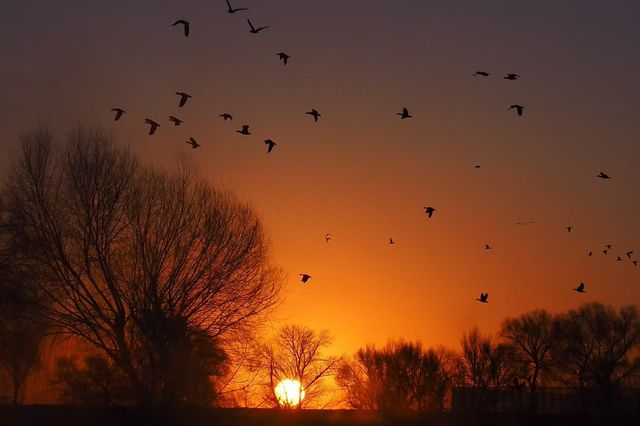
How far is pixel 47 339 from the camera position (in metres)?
34.3

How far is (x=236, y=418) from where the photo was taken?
3597 cm

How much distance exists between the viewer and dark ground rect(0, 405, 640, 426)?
3097cm

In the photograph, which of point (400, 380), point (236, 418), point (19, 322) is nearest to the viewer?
point (19, 322)

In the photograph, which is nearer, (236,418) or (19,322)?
(19,322)

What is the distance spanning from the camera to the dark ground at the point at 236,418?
31.0m

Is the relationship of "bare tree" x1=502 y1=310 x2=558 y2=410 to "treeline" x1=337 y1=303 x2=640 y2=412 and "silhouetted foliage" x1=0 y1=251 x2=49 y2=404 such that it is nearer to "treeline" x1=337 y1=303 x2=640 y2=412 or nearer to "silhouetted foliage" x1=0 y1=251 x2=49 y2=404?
"treeline" x1=337 y1=303 x2=640 y2=412

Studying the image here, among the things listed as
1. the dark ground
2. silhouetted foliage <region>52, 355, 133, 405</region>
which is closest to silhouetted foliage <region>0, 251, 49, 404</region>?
silhouetted foliage <region>52, 355, 133, 405</region>

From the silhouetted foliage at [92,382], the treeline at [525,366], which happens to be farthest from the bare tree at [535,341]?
the silhouetted foliage at [92,382]

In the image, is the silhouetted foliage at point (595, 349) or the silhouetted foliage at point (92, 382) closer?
the silhouetted foliage at point (92, 382)

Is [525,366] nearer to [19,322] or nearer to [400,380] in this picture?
[400,380]

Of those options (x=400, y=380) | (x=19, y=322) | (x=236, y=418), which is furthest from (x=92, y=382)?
(x=400, y=380)

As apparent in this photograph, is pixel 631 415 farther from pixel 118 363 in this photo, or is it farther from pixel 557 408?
pixel 118 363

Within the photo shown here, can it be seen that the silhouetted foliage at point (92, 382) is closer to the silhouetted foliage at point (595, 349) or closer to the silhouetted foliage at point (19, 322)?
the silhouetted foliage at point (19, 322)

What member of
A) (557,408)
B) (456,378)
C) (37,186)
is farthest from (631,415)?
(37,186)
